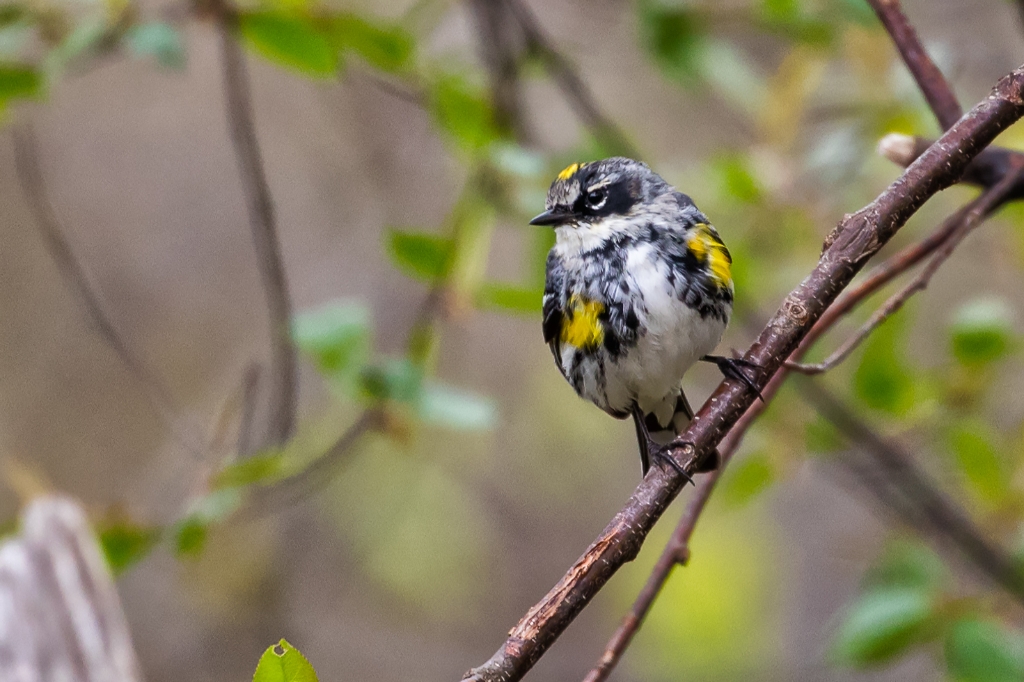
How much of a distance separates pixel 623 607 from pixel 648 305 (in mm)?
3956

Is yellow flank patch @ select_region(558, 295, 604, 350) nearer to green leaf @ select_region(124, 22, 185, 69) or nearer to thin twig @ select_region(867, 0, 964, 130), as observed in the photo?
thin twig @ select_region(867, 0, 964, 130)

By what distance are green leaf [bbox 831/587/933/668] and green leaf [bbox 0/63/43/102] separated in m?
2.11

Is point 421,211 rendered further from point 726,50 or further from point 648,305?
point 648,305

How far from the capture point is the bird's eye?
222 centimetres

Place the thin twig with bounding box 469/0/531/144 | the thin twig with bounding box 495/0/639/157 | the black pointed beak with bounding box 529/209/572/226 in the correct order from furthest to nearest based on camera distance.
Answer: the thin twig with bounding box 469/0/531/144 < the thin twig with bounding box 495/0/639/157 < the black pointed beak with bounding box 529/209/572/226

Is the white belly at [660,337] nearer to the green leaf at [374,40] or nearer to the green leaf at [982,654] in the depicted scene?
the green leaf at [374,40]

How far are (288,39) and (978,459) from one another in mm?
1829

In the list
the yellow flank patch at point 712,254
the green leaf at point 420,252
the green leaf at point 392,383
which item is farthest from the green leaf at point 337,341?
the yellow flank patch at point 712,254

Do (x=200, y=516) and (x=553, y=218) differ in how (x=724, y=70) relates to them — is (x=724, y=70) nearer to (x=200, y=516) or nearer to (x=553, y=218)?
(x=553, y=218)

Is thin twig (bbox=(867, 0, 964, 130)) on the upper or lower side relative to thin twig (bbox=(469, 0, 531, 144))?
lower

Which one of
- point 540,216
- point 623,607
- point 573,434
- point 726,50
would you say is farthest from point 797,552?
point 540,216

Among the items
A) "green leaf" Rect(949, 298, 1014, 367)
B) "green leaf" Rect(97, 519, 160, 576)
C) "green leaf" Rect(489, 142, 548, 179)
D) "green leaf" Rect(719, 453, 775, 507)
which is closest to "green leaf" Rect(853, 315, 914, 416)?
"green leaf" Rect(949, 298, 1014, 367)

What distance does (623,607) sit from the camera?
5605 millimetres

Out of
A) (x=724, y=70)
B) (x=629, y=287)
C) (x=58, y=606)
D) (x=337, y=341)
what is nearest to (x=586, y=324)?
(x=629, y=287)
